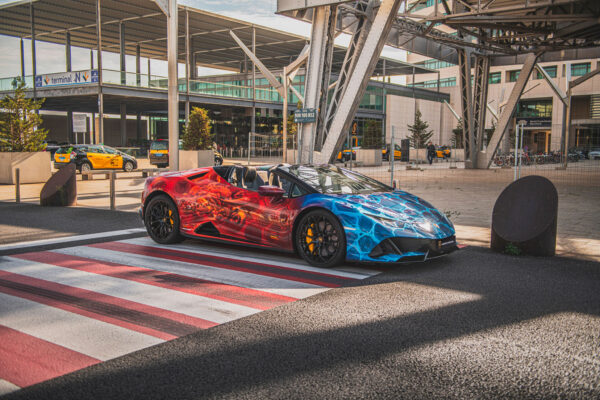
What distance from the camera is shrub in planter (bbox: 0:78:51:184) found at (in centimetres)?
2081

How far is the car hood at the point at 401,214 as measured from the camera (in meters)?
6.32

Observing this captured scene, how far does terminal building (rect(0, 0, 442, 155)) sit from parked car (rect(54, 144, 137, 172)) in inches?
120

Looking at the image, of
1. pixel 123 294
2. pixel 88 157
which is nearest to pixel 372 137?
pixel 88 157

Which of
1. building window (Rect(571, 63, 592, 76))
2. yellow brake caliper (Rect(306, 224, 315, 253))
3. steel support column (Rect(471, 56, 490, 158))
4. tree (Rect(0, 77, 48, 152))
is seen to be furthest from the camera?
building window (Rect(571, 63, 592, 76))

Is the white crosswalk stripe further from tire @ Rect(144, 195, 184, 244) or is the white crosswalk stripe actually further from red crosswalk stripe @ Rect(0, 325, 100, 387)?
tire @ Rect(144, 195, 184, 244)

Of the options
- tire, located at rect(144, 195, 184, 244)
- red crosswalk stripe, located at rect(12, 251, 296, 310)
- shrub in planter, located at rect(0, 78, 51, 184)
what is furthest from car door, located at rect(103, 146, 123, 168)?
red crosswalk stripe, located at rect(12, 251, 296, 310)

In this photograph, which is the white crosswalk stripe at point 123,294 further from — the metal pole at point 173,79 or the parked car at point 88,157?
the parked car at point 88,157

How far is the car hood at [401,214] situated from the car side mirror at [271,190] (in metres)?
0.81

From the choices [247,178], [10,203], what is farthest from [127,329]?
[10,203]

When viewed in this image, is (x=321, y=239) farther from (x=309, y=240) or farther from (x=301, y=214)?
(x=301, y=214)

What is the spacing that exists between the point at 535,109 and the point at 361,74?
219 ft

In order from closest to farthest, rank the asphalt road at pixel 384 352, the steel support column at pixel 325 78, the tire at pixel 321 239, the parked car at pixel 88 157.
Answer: the asphalt road at pixel 384 352 → the tire at pixel 321 239 → the steel support column at pixel 325 78 → the parked car at pixel 88 157

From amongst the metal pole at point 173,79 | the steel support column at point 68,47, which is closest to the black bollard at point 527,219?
the metal pole at point 173,79

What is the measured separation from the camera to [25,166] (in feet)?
70.0
